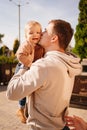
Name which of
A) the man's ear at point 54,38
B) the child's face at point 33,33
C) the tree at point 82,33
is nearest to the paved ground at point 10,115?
the child's face at point 33,33

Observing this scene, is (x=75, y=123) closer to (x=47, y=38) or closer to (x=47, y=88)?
(x=47, y=88)

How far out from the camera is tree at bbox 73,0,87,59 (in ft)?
62.7

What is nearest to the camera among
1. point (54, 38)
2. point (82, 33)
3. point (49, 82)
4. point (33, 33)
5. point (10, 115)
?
point (49, 82)

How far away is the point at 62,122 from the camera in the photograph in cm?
256

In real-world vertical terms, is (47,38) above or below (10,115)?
above

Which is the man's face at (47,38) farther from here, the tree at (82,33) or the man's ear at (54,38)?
the tree at (82,33)

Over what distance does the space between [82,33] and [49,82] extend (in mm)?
17455

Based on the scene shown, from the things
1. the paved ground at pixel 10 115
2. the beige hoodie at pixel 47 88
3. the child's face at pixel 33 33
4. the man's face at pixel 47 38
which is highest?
the man's face at pixel 47 38

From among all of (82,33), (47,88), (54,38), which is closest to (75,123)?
(47,88)

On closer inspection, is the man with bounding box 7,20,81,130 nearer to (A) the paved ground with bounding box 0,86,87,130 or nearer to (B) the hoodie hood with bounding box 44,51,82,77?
(B) the hoodie hood with bounding box 44,51,82,77

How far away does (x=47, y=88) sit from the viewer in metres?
2.39

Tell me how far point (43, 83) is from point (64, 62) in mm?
263

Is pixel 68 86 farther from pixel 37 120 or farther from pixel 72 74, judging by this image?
pixel 37 120

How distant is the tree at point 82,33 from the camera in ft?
62.7
